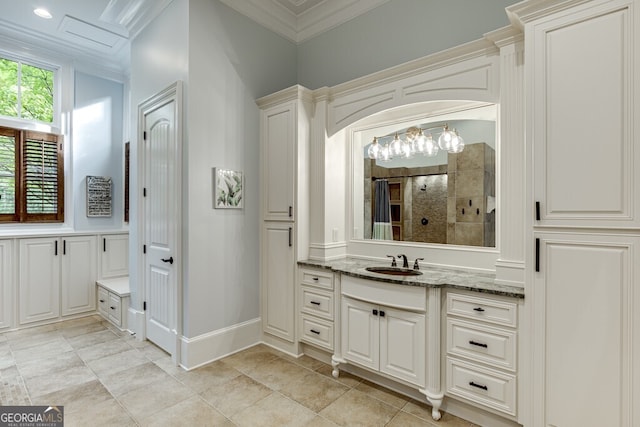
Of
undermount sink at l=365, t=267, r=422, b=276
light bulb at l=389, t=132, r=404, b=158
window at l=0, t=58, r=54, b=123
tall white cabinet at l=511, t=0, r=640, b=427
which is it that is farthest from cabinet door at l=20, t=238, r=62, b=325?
tall white cabinet at l=511, t=0, r=640, b=427

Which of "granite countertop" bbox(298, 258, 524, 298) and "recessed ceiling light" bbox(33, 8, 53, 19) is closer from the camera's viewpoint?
"granite countertop" bbox(298, 258, 524, 298)

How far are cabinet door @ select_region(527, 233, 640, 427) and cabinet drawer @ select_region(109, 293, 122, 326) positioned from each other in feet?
13.4

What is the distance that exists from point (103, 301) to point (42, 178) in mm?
1782

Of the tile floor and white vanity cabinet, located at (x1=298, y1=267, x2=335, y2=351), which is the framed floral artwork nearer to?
white vanity cabinet, located at (x1=298, y1=267, x2=335, y2=351)

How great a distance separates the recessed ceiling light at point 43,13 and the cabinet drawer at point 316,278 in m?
3.97

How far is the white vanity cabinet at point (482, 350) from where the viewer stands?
6.45 feet

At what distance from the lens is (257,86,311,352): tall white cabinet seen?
318 centimetres

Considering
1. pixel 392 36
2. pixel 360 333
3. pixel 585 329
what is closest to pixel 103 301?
pixel 360 333

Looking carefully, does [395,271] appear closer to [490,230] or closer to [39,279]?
[490,230]

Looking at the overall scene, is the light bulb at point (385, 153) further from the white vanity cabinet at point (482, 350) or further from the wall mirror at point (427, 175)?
the white vanity cabinet at point (482, 350)

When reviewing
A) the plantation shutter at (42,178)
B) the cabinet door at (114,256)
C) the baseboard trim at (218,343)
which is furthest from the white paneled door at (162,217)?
the plantation shutter at (42,178)

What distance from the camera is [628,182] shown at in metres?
1.58

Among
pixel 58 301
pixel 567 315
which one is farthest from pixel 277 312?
pixel 58 301

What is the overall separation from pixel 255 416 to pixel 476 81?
2.79 metres
